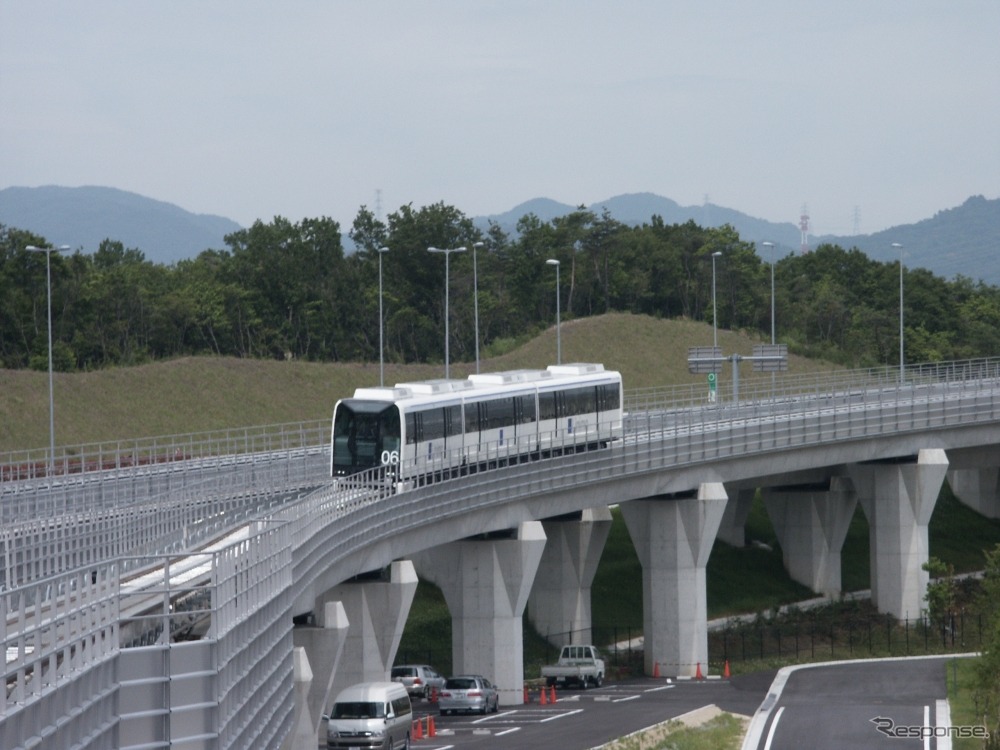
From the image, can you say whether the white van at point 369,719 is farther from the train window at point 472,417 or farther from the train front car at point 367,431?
the train window at point 472,417

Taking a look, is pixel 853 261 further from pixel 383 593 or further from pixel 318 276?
pixel 383 593

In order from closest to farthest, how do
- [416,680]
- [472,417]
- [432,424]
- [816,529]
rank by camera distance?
[432,424] < [416,680] < [472,417] < [816,529]

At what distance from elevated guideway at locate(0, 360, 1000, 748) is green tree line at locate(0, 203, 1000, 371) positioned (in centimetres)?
4640

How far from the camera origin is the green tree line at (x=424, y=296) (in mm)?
118375

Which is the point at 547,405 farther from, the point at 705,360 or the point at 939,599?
the point at 705,360

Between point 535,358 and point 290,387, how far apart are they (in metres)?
23.2

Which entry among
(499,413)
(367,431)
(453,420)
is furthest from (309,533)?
(499,413)

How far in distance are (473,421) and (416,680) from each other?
8501mm

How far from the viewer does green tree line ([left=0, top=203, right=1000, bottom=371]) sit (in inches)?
4660

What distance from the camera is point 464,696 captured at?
5284cm

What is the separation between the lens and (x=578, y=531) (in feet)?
223

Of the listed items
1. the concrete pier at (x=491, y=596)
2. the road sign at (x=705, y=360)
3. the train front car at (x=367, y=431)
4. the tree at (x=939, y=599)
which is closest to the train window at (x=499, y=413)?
the concrete pier at (x=491, y=596)

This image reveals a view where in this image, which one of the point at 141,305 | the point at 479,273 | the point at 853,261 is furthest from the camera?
the point at 853,261

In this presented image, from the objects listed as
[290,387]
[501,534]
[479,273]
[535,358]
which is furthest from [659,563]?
[479,273]
